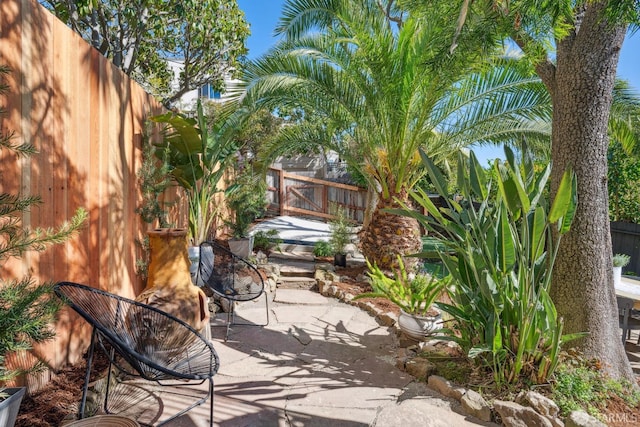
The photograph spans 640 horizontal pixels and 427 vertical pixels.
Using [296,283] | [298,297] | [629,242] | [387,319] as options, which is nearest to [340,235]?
[296,283]

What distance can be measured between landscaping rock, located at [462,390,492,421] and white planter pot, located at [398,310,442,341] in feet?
2.80

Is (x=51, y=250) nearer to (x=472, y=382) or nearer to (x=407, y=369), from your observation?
(x=407, y=369)

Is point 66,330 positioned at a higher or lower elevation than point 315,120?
lower

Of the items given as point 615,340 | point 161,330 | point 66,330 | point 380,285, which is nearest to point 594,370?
point 615,340

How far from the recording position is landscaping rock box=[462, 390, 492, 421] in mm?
2230

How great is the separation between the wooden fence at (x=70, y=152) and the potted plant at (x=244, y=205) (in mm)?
2301

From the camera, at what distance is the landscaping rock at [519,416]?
6.80ft

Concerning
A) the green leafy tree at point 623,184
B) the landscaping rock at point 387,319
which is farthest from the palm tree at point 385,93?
the green leafy tree at point 623,184

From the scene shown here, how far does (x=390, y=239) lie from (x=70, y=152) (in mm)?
4003

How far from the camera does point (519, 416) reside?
6.96ft

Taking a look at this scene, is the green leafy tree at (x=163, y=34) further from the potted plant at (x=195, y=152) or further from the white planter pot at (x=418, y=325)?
the white planter pot at (x=418, y=325)

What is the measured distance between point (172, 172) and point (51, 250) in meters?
2.09

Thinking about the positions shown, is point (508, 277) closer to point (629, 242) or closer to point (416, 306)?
point (416, 306)

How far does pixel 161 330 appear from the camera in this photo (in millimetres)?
2439
